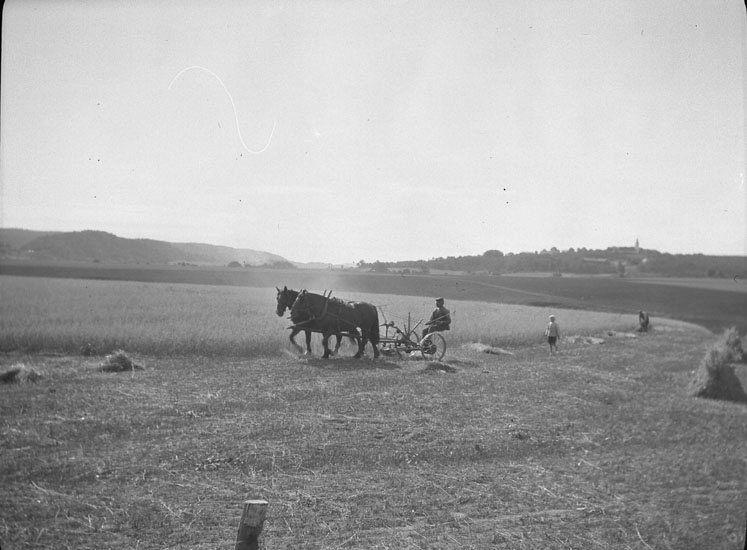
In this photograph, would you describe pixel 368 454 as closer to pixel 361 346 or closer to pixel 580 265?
pixel 361 346

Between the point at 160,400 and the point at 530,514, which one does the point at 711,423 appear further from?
the point at 160,400

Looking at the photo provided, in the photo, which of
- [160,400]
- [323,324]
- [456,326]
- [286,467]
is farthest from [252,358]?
[286,467]

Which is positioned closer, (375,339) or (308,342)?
(308,342)

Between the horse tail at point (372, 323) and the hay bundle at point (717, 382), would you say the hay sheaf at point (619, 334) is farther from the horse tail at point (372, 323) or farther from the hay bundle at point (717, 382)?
the horse tail at point (372, 323)

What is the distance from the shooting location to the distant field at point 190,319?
14.0 meters

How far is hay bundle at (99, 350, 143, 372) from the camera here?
440 inches

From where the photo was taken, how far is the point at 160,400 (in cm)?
851

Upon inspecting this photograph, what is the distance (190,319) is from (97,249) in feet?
43.3

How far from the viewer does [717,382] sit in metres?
10.0

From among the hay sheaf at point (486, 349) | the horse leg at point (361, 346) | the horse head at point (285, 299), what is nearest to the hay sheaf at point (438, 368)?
the horse leg at point (361, 346)

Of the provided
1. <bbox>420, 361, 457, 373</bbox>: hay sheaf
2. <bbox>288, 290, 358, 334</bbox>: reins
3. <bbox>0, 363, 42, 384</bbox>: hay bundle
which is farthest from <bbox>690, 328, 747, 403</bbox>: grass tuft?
<bbox>0, 363, 42, 384</bbox>: hay bundle

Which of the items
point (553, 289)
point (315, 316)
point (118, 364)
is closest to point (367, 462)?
point (315, 316)

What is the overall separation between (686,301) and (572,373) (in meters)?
6.76

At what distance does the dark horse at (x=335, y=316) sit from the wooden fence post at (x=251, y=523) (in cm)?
964
